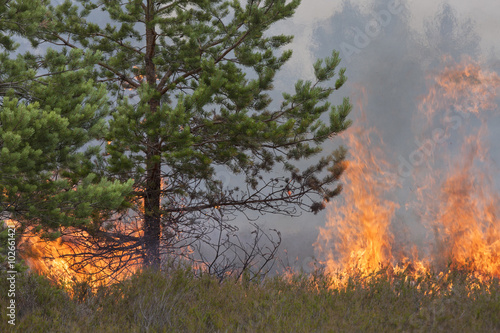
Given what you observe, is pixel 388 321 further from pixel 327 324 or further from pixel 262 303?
pixel 262 303

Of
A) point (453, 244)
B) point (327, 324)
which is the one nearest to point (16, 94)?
point (327, 324)

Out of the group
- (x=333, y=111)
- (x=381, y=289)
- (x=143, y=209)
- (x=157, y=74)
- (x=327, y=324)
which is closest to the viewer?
(x=327, y=324)

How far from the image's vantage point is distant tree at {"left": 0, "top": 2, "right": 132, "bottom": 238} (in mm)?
6023

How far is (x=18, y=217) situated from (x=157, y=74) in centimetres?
609

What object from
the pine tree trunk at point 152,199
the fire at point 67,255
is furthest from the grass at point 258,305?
the pine tree trunk at point 152,199

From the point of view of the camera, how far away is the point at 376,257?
13.0 meters

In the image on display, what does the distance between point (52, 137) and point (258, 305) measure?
3.68 m

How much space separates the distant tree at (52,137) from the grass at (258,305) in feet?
3.70

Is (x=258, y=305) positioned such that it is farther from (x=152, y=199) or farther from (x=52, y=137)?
(x=152, y=199)

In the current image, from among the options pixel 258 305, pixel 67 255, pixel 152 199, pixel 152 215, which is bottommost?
pixel 258 305

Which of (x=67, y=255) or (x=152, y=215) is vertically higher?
(x=152, y=215)

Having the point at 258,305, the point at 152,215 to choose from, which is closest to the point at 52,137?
the point at 258,305

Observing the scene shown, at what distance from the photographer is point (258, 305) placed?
563 cm

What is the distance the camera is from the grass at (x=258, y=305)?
498cm
